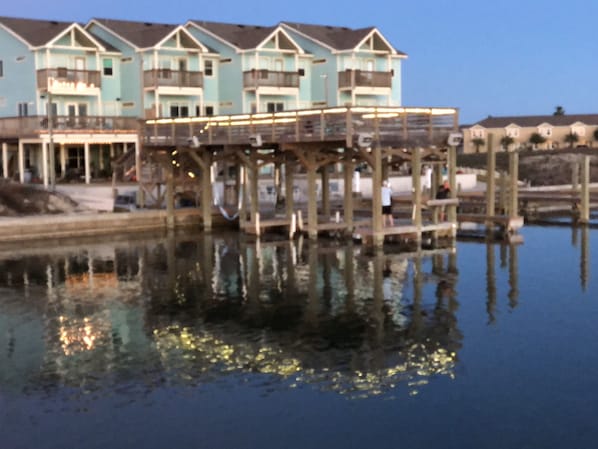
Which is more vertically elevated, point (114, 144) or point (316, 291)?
point (114, 144)

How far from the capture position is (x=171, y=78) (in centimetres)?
5147

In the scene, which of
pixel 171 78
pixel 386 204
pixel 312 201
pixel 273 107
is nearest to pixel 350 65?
pixel 273 107

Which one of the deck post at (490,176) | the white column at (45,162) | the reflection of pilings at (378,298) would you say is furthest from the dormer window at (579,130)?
the reflection of pilings at (378,298)

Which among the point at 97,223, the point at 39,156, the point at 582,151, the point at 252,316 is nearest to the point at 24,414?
the point at 252,316

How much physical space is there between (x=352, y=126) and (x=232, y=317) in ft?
35.5

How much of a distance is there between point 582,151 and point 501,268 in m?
71.2

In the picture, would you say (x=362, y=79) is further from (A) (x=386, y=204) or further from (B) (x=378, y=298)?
(B) (x=378, y=298)

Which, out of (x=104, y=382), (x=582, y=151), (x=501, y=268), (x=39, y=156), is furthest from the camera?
(x=582, y=151)

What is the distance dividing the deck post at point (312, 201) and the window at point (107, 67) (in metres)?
23.8

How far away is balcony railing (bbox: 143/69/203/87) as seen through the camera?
5084 cm

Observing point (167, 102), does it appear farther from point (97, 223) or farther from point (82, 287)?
point (82, 287)

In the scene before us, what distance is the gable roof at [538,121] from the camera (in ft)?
368

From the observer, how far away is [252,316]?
20.7 metres

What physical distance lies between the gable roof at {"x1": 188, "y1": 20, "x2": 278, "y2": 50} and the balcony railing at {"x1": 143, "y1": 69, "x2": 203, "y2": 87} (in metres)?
3.92
